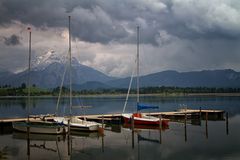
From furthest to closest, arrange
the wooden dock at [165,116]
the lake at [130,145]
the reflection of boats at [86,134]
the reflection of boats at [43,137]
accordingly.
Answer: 1. the wooden dock at [165,116]
2. the reflection of boats at [86,134]
3. the reflection of boats at [43,137]
4. the lake at [130,145]

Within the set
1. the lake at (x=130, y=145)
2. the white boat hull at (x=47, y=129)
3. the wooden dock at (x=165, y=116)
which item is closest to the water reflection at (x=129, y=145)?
the lake at (x=130, y=145)

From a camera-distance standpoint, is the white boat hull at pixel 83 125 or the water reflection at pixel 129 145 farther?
the white boat hull at pixel 83 125

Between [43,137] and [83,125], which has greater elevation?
[83,125]

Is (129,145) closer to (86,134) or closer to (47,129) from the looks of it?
(86,134)

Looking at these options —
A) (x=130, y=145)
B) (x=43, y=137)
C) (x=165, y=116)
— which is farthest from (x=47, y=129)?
(x=165, y=116)

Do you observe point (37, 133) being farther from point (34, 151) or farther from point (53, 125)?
point (34, 151)

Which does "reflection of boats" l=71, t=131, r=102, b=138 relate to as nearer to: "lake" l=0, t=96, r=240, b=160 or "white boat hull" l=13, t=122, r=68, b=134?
"lake" l=0, t=96, r=240, b=160

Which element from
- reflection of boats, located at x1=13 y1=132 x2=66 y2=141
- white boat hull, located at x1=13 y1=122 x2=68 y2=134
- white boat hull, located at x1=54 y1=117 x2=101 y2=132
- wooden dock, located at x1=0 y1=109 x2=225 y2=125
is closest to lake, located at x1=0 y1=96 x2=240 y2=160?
reflection of boats, located at x1=13 y1=132 x2=66 y2=141

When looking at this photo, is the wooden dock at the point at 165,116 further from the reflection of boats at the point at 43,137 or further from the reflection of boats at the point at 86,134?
the reflection of boats at the point at 43,137

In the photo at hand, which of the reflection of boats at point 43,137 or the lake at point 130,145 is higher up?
the reflection of boats at point 43,137

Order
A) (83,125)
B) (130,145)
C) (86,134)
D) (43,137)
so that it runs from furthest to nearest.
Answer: (83,125) < (86,134) < (43,137) < (130,145)

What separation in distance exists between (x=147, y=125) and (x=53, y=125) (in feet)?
54.6

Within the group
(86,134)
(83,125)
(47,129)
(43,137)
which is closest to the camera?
(43,137)

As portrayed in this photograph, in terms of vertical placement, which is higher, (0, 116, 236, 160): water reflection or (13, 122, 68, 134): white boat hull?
(13, 122, 68, 134): white boat hull
